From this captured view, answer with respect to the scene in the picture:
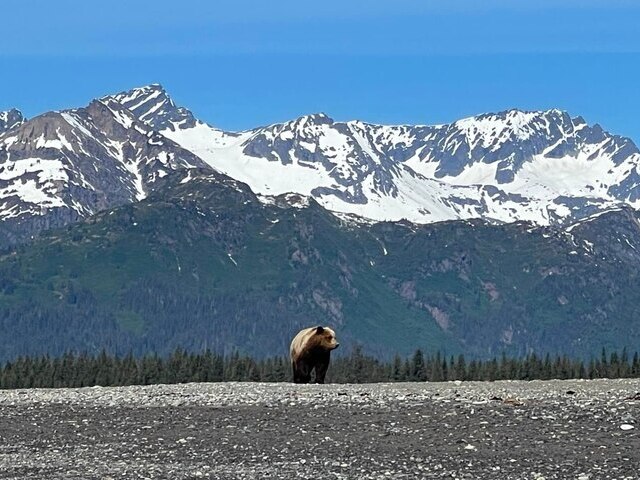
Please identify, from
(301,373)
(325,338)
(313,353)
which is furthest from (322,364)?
(325,338)

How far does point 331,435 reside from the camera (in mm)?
31469

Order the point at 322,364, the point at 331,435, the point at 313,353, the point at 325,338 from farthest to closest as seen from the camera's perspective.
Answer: the point at 322,364
the point at 313,353
the point at 325,338
the point at 331,435

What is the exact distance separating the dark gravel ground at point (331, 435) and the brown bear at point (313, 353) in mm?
11597

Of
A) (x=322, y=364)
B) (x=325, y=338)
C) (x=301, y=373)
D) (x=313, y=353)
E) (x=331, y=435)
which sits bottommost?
(x=331, y=435)

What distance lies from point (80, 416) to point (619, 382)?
20008mm

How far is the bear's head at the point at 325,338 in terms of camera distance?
5225 cm

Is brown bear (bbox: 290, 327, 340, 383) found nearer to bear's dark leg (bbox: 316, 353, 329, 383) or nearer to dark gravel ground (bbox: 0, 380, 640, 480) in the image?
bear's dark leg (bbox: 316, 353, 329, 383)

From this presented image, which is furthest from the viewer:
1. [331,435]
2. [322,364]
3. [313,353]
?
[322,364]

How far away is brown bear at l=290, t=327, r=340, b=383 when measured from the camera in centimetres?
5234

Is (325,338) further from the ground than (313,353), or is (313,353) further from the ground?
(325,338)

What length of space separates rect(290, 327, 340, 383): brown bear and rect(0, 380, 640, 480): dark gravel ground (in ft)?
38.0

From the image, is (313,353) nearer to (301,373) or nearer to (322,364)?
(322,364)

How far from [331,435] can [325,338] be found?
21046 mm

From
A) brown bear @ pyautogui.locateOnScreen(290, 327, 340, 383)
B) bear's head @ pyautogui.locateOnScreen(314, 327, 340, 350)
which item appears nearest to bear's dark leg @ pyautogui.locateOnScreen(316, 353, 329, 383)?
brown bear @ pyautogui.locateOnScreen(290, 327, 340, 383)
